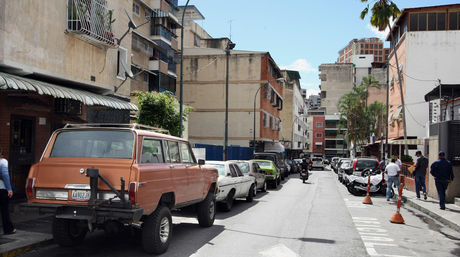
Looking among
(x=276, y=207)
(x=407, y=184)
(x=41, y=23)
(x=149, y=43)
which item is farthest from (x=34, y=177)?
(x=149, y=43)

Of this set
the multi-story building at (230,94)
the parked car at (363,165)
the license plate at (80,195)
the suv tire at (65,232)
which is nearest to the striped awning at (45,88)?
the suv tire at (65,232)

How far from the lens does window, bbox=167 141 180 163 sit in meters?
8.16

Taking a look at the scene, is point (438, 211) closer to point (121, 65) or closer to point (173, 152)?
point (173, 152)

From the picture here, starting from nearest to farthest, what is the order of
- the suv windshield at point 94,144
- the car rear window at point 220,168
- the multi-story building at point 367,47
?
the suv windshield at point 94,144 → the car rear window at point 220,168 → the multi-story building at point 367,47

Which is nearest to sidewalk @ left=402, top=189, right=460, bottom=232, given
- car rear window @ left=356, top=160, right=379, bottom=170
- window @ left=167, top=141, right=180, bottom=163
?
car rear window @ left=356, top=160, right=379, bottom=170

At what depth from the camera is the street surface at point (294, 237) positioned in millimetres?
7516

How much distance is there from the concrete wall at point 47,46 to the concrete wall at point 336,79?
90.7 metres

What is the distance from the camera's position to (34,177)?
22.0 feet

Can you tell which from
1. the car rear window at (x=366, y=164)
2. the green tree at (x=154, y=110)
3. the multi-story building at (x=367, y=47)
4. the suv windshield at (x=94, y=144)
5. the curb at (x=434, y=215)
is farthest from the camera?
the multi-story building at (x=367, y=47)

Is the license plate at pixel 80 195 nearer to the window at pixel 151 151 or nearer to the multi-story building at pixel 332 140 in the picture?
the window at pixel 151 151

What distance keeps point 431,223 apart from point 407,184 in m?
11.2

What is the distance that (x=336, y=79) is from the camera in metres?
100

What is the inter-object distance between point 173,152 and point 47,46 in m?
5.76

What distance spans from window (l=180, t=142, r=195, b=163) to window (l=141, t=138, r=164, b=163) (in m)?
1.20
